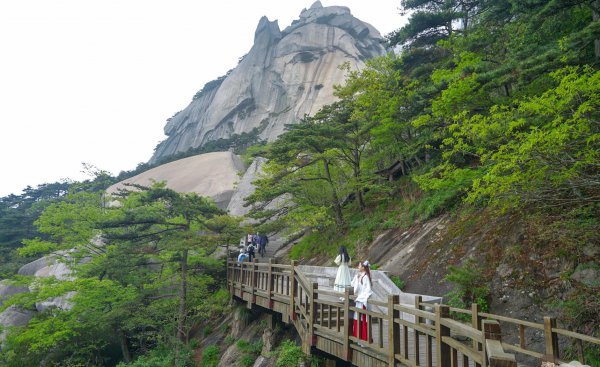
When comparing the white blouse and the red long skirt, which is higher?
the white blouse

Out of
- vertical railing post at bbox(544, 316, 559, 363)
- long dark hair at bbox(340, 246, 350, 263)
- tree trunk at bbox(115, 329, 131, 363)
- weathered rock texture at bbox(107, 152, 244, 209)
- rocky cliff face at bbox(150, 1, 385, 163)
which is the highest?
rocky cliff face at bbox(150, 1, 385, 163)

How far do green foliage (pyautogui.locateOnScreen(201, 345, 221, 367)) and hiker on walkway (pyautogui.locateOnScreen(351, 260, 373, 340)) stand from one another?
8954 mm

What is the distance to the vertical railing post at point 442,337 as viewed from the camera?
4.66m

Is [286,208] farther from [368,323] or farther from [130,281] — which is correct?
[368,323]

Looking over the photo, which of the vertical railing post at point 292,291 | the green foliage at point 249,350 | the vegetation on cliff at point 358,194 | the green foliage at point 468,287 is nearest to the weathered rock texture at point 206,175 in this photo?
the vegetation on cliff at point 358,194

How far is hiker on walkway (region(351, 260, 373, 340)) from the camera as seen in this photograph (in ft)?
22.8

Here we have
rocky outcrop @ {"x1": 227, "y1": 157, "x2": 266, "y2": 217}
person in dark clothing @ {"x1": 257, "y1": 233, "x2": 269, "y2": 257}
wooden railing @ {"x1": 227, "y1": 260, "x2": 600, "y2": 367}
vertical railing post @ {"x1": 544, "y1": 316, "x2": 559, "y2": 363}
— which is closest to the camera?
wooden railing @ {"x1": 227, "y1": 260, "x2": 600, "y2": 367}

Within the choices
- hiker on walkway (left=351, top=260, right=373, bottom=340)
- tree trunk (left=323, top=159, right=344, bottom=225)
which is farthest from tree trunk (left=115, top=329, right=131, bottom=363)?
hiker on walkway (left=351, top=260, right=373, bottom=340)

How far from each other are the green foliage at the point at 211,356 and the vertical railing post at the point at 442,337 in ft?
37.3

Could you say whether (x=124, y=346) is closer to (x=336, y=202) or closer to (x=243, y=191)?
(x=336, y=202)

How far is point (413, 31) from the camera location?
1980 centimetres

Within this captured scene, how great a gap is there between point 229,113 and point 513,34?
54.4m

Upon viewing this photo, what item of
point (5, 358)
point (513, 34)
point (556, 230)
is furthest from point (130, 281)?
point (513, 34)

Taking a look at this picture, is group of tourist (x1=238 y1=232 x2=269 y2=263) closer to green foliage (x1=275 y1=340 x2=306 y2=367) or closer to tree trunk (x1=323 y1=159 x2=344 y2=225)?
tree trunk (x1=323 y1=159 x2=344 y2=225)
